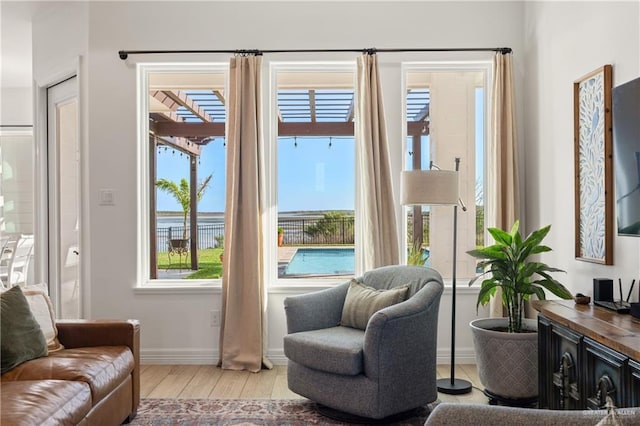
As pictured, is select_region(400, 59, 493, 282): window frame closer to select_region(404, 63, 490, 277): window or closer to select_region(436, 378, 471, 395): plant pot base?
select_region(404, 63, 490, 277): window

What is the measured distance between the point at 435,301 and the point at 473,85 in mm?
2126

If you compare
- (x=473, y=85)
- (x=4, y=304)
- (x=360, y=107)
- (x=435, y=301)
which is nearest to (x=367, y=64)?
(x=360, y=107)

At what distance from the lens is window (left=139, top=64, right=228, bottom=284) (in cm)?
457

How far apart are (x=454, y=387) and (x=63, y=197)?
3470mm

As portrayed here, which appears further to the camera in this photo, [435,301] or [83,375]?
[435,301]

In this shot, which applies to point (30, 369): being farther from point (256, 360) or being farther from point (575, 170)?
point (575, 170)

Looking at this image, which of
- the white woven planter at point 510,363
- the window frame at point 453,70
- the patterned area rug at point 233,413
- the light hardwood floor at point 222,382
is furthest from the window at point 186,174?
the white woven planter at point 510,363

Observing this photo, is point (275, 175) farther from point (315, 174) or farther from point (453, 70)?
point (453, 70)

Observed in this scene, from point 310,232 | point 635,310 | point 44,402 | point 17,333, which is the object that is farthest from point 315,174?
point 44,402

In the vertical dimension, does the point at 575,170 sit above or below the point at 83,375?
above

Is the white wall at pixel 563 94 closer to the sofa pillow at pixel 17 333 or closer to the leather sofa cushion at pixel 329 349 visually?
the leather sofa cushion at pixel 329 349

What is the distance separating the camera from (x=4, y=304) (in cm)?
261

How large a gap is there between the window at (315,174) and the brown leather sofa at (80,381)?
1.73 m

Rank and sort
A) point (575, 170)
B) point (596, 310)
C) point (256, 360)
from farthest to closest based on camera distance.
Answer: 1. point (256, 360)
2. point (575, 170)
3. point (596, 310)
